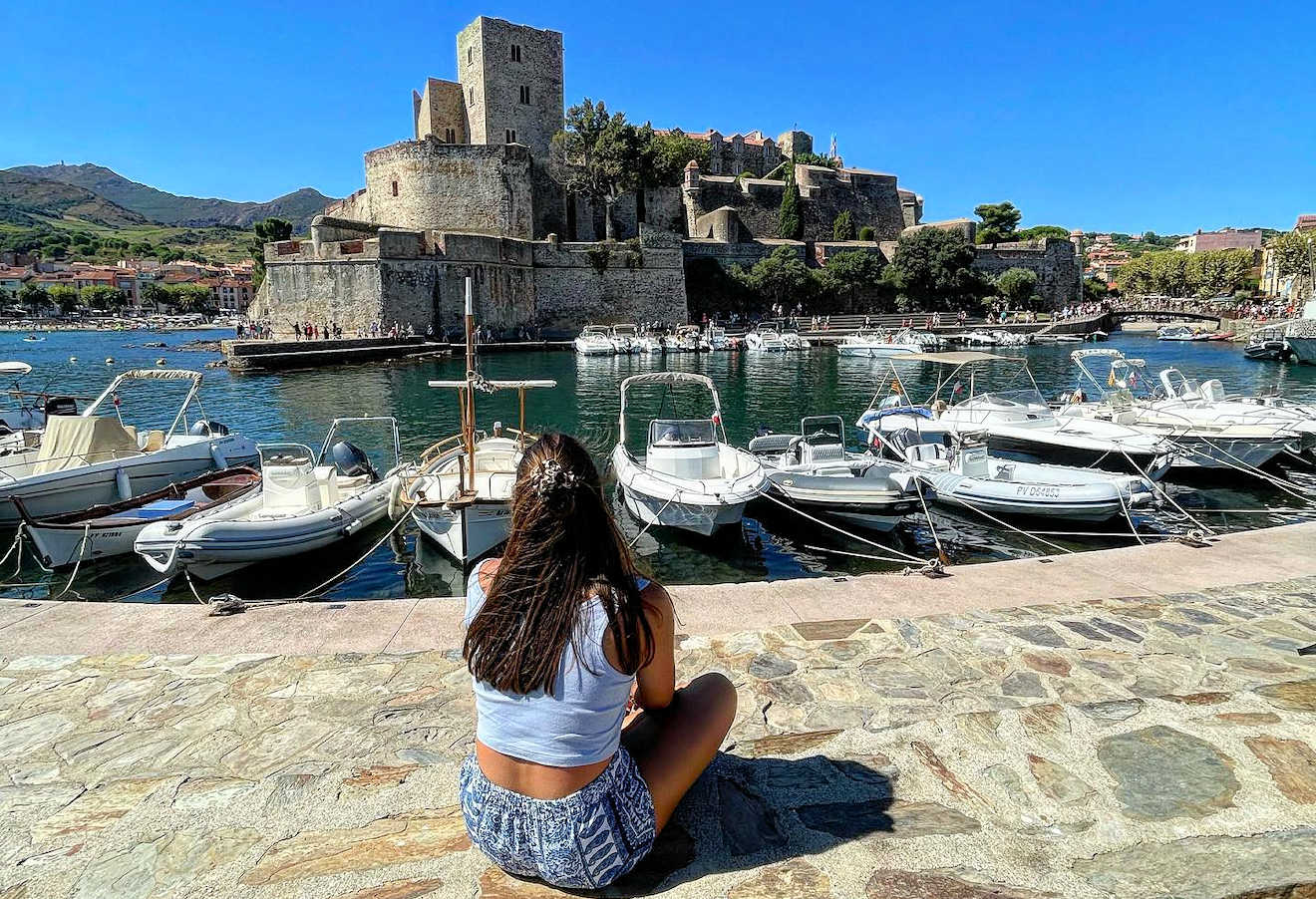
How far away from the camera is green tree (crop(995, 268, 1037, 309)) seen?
5906cm

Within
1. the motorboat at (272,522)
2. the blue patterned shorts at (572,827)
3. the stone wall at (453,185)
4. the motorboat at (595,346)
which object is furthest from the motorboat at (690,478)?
the stone wall at (453,185)

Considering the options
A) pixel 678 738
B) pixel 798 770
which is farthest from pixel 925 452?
pixel 678 738

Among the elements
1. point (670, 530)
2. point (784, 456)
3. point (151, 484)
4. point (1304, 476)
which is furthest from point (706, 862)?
point (1304, 476)

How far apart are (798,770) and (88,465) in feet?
39.6

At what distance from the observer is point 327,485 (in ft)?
34.0

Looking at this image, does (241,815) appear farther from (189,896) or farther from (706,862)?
(706,862)

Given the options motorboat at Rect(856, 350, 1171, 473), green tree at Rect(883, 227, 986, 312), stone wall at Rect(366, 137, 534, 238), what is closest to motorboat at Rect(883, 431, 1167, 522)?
motorboat at Rect(856, 350, 1171, 473)

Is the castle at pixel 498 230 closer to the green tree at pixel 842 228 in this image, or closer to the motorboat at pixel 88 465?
the green tree at pixel 842 228

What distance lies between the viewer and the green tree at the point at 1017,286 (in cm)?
5906

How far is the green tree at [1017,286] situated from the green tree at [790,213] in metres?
17.2

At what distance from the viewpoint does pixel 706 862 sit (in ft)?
7.36

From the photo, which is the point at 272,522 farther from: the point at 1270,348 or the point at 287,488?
the point at 1270,348

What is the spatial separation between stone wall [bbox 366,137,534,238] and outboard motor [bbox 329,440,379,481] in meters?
36.9

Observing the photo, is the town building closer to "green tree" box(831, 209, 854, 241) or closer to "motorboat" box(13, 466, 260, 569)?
"green tree" box(831, 209, 854, 241)
